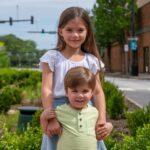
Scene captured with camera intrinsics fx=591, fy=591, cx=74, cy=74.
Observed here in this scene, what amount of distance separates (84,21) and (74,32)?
117mm

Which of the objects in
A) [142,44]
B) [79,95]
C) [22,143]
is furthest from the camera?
[142,44]

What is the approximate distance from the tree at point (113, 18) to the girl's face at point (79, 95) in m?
55.1

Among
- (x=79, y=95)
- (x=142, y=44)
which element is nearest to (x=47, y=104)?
(x=79, y=95)

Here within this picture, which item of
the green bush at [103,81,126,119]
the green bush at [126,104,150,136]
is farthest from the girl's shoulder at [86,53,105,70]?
the green bush at [103,81,126,119]

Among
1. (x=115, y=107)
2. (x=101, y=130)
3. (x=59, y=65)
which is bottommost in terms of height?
(x=115, y=107)

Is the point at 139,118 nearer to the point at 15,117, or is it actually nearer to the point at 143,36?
the point at 15,117

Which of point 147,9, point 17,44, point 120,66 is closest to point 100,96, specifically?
point 147,9

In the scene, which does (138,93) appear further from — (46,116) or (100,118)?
(46,116)

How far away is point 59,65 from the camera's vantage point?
4.55 m

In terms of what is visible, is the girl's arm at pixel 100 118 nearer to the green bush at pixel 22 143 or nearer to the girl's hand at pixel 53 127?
the girl's hand at pixel 53 127

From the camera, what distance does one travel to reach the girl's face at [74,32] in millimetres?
4508

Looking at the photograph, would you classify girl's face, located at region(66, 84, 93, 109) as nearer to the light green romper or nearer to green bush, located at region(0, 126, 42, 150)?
the light green romper

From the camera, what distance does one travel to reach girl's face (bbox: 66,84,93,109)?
14.2ft

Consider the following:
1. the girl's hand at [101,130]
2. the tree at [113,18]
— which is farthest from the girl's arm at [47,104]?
the tree at [113,18]
